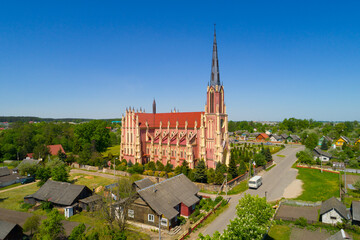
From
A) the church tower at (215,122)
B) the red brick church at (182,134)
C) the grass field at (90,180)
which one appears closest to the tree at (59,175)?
the grass field at (90,180)

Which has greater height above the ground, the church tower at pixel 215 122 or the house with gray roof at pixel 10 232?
the church tower at pixel 215 122

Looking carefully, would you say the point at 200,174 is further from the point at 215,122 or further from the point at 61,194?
the point at 61,194

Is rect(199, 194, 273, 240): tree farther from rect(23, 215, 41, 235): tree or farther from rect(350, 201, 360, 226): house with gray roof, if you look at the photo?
rect(23, 215, 41, 235): tree

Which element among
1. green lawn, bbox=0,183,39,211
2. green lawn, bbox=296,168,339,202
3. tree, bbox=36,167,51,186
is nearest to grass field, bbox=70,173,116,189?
tree, bbox=36,167,51,186

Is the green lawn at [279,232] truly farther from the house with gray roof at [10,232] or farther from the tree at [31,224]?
the house with gray roof at [10,232]

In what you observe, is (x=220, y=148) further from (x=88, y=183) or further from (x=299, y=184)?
(x=88, y=183)

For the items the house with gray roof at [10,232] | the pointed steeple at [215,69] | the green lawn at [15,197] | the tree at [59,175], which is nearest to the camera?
the house with gray roof at [10,232]

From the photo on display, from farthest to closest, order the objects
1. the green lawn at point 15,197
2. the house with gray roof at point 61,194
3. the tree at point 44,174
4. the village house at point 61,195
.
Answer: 1. the tree at point 44,174
2. the green lawn at point 15,197
3. the house with gray roof at point 61,194
4. the village house at point 61,195
